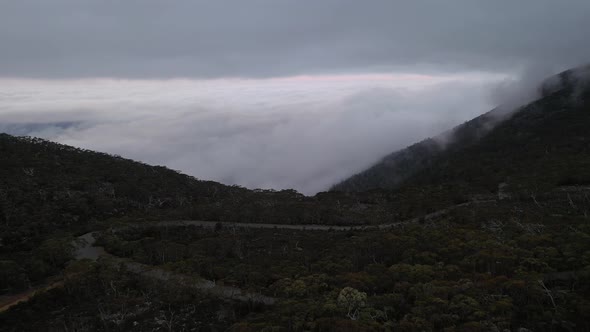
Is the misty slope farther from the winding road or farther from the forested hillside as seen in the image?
the winding road

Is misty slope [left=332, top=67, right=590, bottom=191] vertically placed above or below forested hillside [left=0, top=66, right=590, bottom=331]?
above

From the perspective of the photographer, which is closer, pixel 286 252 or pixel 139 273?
pixel 139 273

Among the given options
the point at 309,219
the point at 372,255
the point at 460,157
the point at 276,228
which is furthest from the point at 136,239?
the point at 460,157

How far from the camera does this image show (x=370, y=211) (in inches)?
2356

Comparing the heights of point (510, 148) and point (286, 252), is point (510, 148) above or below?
above

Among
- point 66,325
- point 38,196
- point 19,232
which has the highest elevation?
point 38,196

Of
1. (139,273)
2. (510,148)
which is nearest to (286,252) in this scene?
(139,273)

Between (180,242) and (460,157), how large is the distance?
9614 cm

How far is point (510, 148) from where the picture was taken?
348ft

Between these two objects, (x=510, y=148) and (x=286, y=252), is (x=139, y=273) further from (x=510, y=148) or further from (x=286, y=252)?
(x=510, y=148)

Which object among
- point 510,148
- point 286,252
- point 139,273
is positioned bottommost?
point 286,252

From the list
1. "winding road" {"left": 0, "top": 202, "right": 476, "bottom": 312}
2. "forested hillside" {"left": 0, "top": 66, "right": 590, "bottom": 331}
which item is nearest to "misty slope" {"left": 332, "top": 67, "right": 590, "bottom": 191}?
"forested hillside" {"left": 0, "top": 66, "right": 590, "bottom": 331}

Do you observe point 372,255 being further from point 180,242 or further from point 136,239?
point 136,239

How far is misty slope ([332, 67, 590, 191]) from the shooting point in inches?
3049
